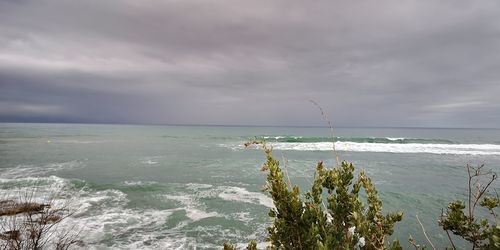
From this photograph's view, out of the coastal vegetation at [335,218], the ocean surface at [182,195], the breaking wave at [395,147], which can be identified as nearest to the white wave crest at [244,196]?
the ocean surface at [182,195]

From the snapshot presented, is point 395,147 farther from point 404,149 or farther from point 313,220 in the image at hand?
point 313,220

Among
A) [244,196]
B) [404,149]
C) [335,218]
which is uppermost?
[335,218]

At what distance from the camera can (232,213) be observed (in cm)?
1519

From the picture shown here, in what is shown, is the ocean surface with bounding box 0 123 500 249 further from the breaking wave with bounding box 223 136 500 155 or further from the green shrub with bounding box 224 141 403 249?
the breaking wave with bounding box 223 136 500 155

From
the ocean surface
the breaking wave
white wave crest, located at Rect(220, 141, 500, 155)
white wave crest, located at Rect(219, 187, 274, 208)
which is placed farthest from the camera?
the breaking wave

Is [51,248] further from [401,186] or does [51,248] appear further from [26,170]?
[401,186]

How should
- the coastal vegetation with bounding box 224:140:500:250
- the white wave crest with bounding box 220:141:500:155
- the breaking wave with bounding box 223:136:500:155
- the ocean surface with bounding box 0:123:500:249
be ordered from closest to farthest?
the coastal vegetation with bounding box 224:140:500:250 → the ocean surface with bounding box 0:123:500:249 → the white wave crest with bounding box 220:141:500:155 → the breaking wave with bounding box 223:136:500:155

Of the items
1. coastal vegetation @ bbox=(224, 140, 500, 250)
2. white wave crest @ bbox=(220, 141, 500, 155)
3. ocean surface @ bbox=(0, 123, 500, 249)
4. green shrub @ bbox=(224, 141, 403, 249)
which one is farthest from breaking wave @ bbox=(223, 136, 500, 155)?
green shrub @ bbox=(224, 141, 403, 249)

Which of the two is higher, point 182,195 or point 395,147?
point 395,147

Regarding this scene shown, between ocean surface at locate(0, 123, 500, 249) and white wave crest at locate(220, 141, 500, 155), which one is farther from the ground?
white wave crest at locate(220, 141, 500, 155)

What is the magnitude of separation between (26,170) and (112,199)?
48.5ft

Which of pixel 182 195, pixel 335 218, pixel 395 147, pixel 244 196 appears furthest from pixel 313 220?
pixel 395 147

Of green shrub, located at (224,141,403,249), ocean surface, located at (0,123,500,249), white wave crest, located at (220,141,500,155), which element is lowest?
ocean surface, located at (0,123,500,249)

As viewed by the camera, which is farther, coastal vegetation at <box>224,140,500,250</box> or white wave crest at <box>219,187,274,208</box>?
white wave crest at <box>219,187,274,208</box>
